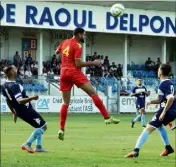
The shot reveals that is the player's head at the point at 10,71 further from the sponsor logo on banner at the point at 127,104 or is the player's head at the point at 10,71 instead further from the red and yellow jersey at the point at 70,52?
the sponsor logo on banner at the point at 127,104

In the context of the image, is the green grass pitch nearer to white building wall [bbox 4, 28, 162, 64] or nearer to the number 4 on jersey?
the number 4 on jersey

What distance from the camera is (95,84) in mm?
43125

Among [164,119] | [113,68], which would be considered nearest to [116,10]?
[164,119]

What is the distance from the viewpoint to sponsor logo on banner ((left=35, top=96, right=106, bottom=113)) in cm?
4031

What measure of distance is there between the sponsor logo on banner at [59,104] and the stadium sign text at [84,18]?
28.1 feet

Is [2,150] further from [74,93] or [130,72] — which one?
[130,72]

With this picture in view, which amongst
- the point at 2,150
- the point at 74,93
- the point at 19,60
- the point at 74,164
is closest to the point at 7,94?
the point at 2,150

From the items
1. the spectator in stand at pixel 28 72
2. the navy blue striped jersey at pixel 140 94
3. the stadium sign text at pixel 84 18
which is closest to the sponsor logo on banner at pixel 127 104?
the spectator in stand at pixel 28 72

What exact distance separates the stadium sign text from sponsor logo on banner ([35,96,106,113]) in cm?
856

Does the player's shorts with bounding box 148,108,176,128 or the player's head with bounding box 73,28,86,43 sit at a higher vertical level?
the player's head with bounding box 73,28,86,43

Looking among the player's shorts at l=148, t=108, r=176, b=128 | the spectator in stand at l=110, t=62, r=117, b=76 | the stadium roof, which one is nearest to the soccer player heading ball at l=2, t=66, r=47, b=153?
the player's shorts at l=148, t=108, r=176, b=128

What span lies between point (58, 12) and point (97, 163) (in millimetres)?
37802

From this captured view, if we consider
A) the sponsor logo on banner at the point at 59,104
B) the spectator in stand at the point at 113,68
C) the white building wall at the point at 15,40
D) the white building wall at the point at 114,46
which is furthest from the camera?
the white building wall at the point at 114,46

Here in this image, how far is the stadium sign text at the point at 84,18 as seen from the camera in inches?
1857
